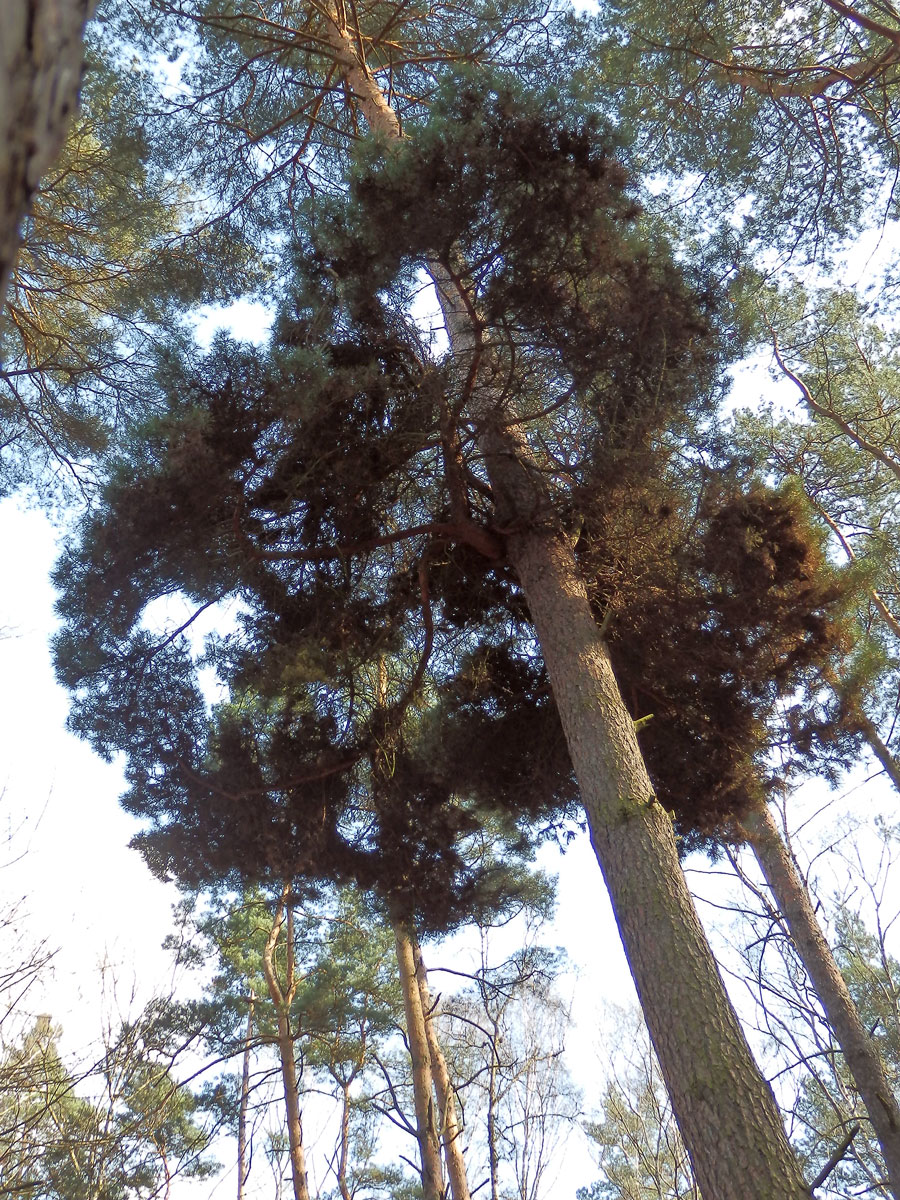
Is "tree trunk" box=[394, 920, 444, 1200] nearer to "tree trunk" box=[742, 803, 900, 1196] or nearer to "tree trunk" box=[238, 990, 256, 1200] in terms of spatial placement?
"tree trunk" box=[238, 990, 256, 1200]

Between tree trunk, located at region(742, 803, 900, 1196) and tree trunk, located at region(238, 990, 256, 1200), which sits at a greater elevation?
tree trunk, located at region(238, 990, 256, 1200)

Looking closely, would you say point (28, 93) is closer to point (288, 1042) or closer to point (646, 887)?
point (646, 887)

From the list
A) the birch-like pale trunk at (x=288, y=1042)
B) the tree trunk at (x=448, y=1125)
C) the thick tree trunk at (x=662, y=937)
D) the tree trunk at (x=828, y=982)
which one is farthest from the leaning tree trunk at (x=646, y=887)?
the birch-like pale trunk at (x=288, y=1042)

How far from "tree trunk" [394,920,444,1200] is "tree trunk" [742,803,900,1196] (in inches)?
118

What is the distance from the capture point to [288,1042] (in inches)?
381

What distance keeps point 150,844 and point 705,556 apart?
13.7ft

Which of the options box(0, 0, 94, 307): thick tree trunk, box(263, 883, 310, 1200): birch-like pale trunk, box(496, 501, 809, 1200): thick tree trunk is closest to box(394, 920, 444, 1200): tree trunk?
box(263, 883, 310, 1200): birch-like pale trunk

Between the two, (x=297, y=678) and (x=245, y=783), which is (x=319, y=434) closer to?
(x=297, y=678)

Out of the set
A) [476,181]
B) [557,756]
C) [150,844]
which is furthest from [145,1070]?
[476,181]

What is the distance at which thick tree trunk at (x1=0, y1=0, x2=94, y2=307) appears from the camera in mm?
737

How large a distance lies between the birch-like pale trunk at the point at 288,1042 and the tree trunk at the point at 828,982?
15.4 feet

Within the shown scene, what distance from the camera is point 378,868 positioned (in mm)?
6387

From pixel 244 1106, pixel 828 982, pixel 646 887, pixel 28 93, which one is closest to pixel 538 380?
pixel 646 887

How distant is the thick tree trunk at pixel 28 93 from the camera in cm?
74
